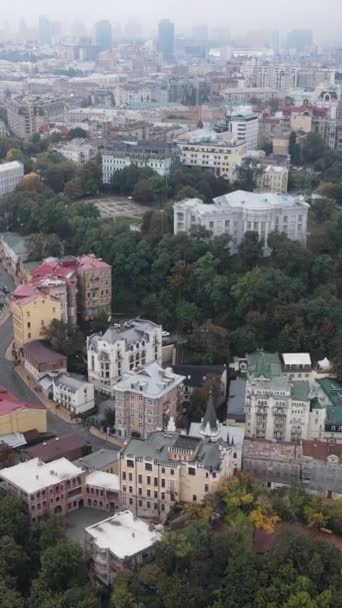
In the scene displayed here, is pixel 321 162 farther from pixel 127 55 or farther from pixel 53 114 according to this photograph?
pixel 127 55

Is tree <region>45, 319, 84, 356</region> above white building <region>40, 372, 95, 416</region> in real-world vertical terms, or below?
above

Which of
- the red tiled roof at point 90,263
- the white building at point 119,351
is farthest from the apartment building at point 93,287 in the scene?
the white building at point 119,351

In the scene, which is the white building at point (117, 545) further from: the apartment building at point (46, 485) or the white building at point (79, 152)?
the white building at point (79, 152)

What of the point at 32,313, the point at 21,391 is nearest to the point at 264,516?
the point at 21,391

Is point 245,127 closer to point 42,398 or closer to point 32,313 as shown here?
point 32,313

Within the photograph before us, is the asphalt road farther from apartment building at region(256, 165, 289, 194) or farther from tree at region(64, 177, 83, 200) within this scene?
apartment building at region(256, 165, 289, 194)

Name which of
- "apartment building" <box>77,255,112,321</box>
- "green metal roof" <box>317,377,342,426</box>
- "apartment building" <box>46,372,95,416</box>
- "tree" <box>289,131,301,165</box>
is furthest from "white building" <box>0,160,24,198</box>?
"green metal roof" <box>317,377,342,426</box>

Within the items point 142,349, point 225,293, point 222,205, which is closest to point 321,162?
point 222,205
